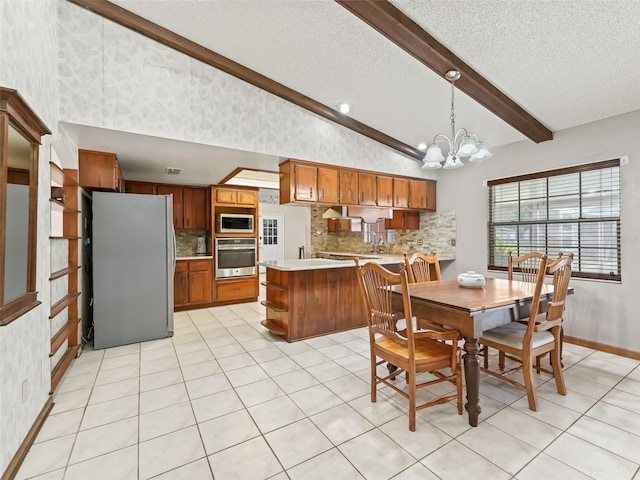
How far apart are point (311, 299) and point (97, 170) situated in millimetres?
2789

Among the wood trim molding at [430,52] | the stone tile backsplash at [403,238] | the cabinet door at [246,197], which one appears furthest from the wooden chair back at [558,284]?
the cabinet door at [246,197]

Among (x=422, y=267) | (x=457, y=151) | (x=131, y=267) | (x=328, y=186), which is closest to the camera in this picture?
(x=457, y=151)

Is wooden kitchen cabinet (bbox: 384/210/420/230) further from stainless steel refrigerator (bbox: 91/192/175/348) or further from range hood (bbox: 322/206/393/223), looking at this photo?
stainless steel refrigerator (bbox: 91/192/175/348)

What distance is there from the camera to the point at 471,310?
196 cm

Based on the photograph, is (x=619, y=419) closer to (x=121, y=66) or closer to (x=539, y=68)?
(x=539, y=68)

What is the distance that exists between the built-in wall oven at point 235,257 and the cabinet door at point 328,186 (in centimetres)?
223

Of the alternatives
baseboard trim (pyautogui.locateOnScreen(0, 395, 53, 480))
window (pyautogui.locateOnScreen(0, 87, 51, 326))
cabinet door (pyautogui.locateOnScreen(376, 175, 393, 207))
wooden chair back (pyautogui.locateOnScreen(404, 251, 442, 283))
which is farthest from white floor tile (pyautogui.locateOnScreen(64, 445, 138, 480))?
cabinet door (pyautogui.locateOnScreen(376, 175, 393, 207))

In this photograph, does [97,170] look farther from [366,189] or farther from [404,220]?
[404,220]

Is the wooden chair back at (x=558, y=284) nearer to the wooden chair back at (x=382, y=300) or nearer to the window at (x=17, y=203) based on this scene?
the wooden chair back at (x=382, y=300)

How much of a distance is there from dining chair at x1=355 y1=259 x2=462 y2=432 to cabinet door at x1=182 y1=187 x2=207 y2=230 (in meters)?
4.23

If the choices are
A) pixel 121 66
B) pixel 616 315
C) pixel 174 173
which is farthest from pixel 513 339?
pixel 174 173

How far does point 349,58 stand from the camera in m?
2.90

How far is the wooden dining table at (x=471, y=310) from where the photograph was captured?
6.57ft

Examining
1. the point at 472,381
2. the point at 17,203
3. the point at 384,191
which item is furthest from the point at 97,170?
the point at 472,381
